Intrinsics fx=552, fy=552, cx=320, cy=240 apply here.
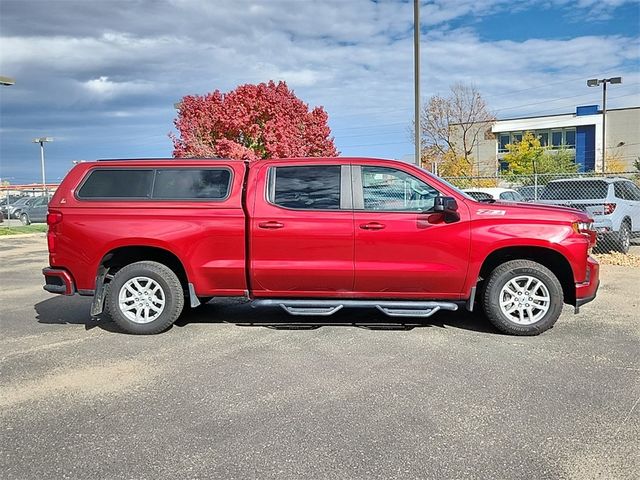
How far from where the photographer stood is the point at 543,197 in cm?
1230

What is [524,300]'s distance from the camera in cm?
574

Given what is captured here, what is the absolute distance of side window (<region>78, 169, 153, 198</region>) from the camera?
6023 millimetres

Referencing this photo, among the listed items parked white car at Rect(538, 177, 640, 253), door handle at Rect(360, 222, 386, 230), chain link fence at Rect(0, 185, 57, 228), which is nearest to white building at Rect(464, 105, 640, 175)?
chain link fence at Rect(0, 185, 57, 228)

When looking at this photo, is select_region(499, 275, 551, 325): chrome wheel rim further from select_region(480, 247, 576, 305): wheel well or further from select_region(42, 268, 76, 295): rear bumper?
select_region(42, 268, 76, 295): rear bumper

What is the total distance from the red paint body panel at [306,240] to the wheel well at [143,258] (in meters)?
0.21

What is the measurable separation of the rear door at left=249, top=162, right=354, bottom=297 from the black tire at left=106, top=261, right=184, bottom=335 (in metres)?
0.87

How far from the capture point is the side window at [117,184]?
237 inches

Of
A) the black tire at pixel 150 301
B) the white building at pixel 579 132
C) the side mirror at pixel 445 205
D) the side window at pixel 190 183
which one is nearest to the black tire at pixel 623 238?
the side mirror at pixel 445 205

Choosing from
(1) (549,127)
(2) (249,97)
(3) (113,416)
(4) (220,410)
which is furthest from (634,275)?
(1) (549,127)

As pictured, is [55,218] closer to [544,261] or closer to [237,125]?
[544,261]

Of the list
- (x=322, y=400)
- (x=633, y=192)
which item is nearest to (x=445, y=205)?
(x=322, y=400)

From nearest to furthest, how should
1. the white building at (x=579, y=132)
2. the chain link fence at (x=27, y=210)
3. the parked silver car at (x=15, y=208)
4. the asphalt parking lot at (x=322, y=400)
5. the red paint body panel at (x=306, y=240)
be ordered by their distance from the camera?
the asphalt parking lot at (x=322, y=400), the red paint body panel at (x=306, y=240), the chain link fence at (x=27, y=210), the parked silver car at (x=15, y=208), the white building at (x=579, y=132)

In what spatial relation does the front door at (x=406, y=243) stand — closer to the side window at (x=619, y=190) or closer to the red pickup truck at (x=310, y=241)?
the red pickup truck at (x=310, y=241)

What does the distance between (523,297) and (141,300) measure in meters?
4.05
